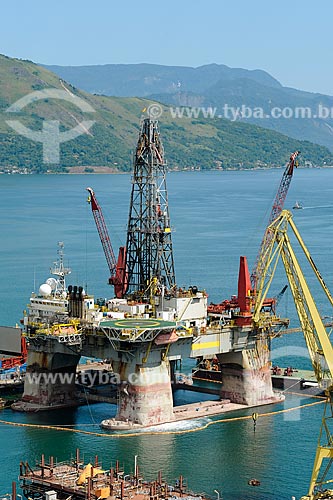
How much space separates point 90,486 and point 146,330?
1937cm

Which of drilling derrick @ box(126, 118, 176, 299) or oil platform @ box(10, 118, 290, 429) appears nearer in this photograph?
oil platform @ box(10, 118, 290, 429)

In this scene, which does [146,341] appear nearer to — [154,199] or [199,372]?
[154,199]

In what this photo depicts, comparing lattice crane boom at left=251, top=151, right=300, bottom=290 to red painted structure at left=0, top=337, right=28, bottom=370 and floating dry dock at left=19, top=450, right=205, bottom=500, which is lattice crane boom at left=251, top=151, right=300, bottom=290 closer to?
red painted structure at left=0, top=337, right=28, bottom=370

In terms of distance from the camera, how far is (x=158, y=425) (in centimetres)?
7294

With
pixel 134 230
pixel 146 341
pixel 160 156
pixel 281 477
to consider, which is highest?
pixel 160 156

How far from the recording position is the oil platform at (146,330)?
72750 millimetres

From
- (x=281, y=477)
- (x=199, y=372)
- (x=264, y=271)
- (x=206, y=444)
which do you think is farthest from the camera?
(x=199, y=372)

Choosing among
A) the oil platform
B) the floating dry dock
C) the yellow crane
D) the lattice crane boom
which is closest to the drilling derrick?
the oil platform

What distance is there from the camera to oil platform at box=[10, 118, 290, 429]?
72750 millimetres

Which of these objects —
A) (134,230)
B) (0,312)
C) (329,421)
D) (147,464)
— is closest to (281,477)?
(147,464)

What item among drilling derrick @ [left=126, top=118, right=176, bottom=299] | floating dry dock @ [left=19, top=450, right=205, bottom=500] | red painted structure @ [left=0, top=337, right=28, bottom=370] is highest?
drilling derrick @ [left=126, top=118, right=176, bottom=299]

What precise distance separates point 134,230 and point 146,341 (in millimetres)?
12455

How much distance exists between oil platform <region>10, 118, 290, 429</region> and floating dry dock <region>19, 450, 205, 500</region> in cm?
1578

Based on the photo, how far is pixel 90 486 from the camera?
52719 millimetres
